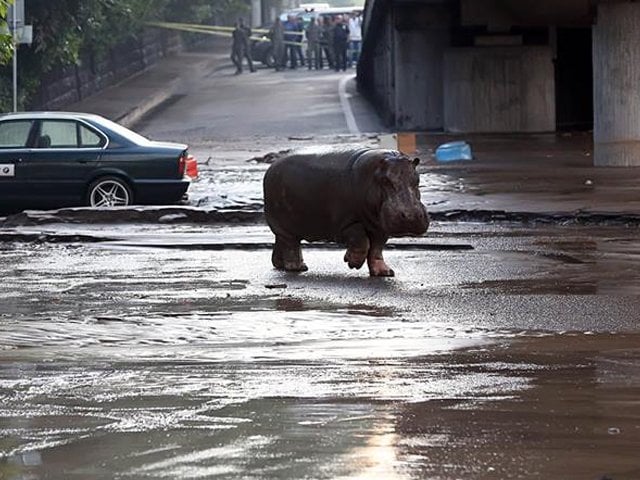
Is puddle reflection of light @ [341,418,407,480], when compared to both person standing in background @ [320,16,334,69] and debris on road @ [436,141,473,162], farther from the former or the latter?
person standing in background @ [320,16,334,69]

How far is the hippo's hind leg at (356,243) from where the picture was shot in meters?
13.5

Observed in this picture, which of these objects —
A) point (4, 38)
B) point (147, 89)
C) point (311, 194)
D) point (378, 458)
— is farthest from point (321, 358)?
point (147, 89)

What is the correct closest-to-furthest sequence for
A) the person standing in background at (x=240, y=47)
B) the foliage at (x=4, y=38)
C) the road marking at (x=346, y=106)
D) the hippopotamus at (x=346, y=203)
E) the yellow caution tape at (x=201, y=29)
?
1. the hippopotamus at (x=346, y=203)
2. the foliage at (x=4, y=38)
3. the road marking at (x=346, y=106)
4. the person standing in background at (x=240, y=47)
5. the yellow caution tape at (x=201, y=29)

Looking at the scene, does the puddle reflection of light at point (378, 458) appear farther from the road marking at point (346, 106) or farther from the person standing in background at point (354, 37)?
the person standing in background at point (354, 37)

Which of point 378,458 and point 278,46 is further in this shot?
point 278,46

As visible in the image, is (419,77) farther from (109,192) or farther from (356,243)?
(356,243)

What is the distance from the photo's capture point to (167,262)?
15406mm

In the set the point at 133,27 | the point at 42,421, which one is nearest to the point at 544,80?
the point at 133,27

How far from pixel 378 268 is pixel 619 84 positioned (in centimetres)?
1340

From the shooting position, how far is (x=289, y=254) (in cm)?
1424

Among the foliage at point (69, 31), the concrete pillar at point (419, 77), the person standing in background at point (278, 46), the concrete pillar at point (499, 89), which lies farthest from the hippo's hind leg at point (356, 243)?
the person standing in background at point (278, 46)

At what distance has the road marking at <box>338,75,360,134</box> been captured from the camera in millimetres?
38906

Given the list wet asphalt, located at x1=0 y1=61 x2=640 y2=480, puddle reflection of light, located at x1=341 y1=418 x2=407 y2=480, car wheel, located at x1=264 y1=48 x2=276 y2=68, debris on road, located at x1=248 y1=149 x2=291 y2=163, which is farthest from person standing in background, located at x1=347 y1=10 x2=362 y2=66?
puddle reflection of light, located at x1=341 y1=418 x2=407 y2=480

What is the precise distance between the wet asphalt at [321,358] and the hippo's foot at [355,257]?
7.1 inches
